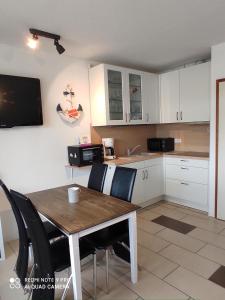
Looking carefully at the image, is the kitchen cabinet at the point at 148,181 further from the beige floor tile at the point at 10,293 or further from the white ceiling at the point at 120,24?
the beige floor tile at the point at 10,293

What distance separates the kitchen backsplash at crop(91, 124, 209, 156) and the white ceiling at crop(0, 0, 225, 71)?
121 cm

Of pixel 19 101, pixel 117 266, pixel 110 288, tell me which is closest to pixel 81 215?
pixel 110 288

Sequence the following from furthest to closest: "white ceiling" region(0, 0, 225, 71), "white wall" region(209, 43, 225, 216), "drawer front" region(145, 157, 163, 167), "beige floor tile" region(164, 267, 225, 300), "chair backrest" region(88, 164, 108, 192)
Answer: "drawer front" region(145, 157, 163, 167) → "white wall" region(209, 43, 225, 216) → "chair backrest" region(88, 164, 108, 192) → "white ceiling" region(0, 0, 225, 71) → "beige floor tile" region(164, 267, 225, 300)

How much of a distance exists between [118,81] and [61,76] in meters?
0.88

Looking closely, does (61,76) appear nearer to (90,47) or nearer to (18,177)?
(90,47)

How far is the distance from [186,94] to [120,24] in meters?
1.80

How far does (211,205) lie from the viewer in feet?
10.4

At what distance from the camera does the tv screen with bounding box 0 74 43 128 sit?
8.31 ft

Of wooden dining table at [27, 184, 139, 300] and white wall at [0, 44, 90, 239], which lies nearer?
wooden dining table at [27, 184, 139, 300]

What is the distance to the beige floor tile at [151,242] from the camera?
2.50 meters

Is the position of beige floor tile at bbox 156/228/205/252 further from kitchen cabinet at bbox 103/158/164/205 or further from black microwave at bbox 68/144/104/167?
black microwave at bbox 68/144/104/167

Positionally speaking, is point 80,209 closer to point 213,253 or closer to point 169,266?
point 169,266

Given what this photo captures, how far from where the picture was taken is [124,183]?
2.18 m

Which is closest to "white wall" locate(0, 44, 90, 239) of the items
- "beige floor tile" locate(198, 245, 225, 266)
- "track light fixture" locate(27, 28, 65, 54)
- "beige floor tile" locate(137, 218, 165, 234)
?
"track light fixture" locate(27, 28, 65, 54)
